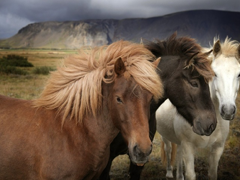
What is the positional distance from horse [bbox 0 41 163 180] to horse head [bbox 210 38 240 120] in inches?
59.7

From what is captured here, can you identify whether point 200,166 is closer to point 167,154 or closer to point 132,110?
point 167,154

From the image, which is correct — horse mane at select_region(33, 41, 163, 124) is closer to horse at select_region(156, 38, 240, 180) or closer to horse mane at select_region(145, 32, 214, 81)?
horse mane at select_region(145, 32, 214, 81)

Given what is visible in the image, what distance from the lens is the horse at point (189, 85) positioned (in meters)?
3.10

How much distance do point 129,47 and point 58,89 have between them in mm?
1044

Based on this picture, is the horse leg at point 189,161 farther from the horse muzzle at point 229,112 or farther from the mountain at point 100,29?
the mountain at point 100,29

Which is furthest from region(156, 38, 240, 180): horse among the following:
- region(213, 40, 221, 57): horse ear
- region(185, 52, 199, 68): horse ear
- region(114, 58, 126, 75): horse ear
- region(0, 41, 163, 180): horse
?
region(114, 58, 126, 75): horse ear

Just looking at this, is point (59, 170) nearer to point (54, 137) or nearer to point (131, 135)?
point (54, 137)

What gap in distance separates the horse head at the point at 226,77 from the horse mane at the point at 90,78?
137 centimetres

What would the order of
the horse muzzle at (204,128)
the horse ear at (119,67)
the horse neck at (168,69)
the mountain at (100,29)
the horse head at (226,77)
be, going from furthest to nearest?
the mountain at (100,29), the horse neck at (168,69), the horse head at (226,77), the horse muzzle at (204,128), the horse ear at (119,67)

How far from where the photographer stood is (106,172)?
142 inches

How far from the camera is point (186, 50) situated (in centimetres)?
361

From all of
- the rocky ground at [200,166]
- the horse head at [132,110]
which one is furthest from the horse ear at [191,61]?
the rocky ground at [200,166]

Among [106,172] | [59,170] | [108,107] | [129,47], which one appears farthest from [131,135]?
[106,172]

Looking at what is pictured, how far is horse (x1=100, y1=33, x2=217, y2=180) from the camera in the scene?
3096 mm
